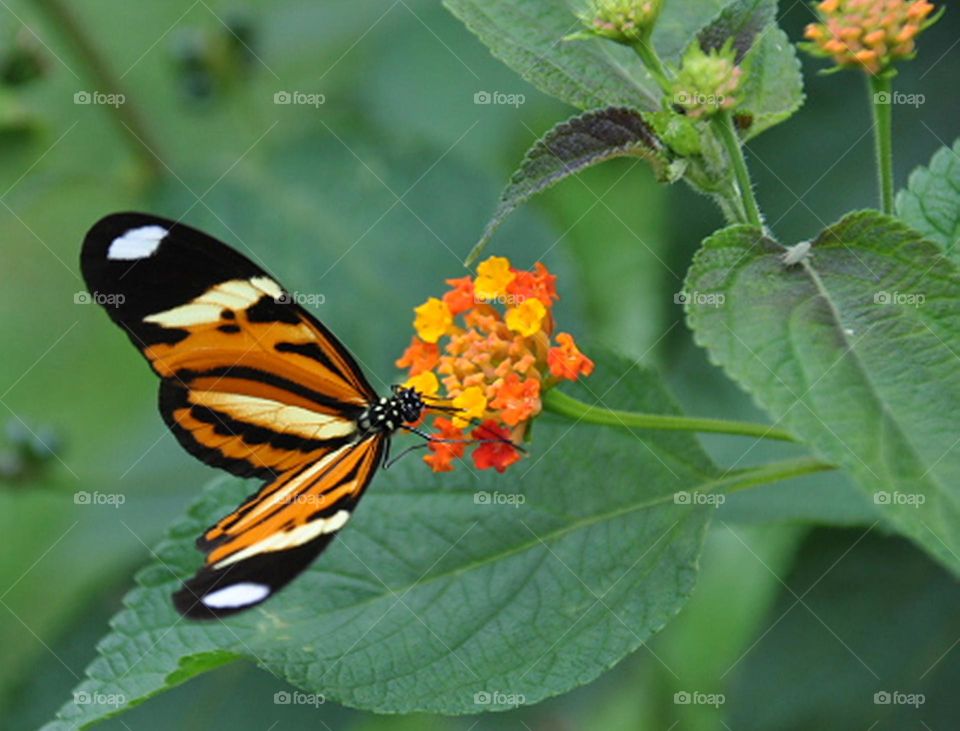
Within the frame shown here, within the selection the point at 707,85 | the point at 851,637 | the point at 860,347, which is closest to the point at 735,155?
the point at 707,85

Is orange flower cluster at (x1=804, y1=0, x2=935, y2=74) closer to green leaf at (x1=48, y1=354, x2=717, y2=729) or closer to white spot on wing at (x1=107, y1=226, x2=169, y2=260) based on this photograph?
green leaf at (x1=48, y1=354, x2=717, y2=729)

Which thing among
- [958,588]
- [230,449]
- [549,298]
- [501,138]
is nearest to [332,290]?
[501,138]

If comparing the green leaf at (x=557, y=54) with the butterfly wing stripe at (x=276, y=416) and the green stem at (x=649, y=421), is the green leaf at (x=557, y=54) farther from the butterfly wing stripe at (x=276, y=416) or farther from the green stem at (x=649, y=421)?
the butterfly wing stripe at (x=276, y=416)

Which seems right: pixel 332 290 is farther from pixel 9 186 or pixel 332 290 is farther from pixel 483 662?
pixel 483 662

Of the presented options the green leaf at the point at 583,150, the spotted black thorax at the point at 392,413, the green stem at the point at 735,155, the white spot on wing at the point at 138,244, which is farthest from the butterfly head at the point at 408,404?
the green stem at the point at 735,155

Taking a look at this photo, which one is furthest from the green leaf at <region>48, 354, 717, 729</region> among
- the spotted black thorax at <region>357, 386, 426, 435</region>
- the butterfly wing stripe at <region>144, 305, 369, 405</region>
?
the butterfly wing stripe at <region>144, 305, 369, 405</region>

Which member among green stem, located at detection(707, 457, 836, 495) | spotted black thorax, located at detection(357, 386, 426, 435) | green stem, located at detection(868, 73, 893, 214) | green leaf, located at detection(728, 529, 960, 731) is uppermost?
green stem, located at detection(868, 73, 893, 214)
